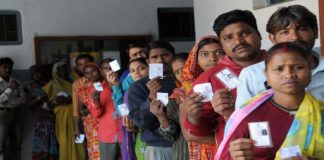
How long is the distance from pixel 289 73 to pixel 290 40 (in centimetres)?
44

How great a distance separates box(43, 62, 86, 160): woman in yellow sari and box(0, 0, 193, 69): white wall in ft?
2.47

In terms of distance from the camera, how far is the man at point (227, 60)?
2.35 m

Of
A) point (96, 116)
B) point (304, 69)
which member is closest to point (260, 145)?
point (304, 69)

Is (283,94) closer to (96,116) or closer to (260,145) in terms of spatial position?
(260,145)

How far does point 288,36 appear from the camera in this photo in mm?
2270

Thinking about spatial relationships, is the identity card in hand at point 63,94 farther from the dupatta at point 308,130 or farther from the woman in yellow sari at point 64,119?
the dupatta at point 308,130

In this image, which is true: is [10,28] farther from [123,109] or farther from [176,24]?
[123,109]

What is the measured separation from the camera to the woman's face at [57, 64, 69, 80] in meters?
7.45

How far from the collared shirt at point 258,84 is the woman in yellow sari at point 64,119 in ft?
17.2

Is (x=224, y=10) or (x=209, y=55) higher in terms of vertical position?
(x=224, y=10)

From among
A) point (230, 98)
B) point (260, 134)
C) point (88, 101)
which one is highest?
point (230, 98)

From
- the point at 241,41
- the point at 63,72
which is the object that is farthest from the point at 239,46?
the point at 63,72

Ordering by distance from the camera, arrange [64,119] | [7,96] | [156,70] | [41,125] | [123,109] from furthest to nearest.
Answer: [41,125] < [64,119] < [7,96] < [123,109] < [156,70]

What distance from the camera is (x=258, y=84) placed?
2121 mm
